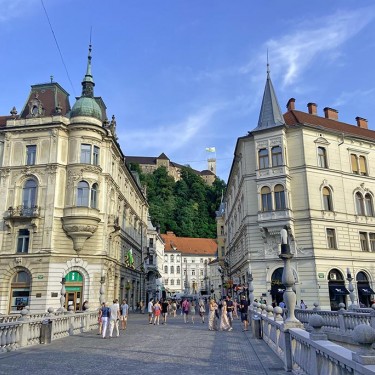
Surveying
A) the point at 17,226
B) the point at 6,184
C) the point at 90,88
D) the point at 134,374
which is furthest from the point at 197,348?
the point at 90,88

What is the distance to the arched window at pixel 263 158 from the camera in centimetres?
3364

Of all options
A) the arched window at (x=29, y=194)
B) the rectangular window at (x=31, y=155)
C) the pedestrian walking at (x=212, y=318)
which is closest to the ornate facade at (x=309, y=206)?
the pedestrian walking at (x=212, y=318)

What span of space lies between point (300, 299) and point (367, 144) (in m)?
16.5

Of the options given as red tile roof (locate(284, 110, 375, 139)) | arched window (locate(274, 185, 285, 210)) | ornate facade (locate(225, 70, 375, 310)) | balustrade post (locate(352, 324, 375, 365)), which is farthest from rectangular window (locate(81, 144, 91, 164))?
balustrade post (locate(352, 324, 375, 365))

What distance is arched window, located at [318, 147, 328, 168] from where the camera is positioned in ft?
112

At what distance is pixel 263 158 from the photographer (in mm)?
33875

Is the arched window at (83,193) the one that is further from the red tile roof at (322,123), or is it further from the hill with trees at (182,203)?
the hill with trees at (182,203)

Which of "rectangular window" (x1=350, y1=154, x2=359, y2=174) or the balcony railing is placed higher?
"rectangular window" (x1=350, y1=154, x2=359, y2=174)

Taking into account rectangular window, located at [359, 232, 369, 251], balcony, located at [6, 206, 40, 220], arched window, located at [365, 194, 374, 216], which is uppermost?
arched window, located at [365, 194, 374, 216]

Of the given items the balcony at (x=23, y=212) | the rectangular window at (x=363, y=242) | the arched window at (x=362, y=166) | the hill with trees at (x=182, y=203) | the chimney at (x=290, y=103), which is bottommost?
the rectangular window at (x=363, y=242)

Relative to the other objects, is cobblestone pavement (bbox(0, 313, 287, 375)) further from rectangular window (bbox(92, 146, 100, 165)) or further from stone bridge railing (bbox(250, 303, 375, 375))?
rectangular window (bbox(92, 146, 100, 165))

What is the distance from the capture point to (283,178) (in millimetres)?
32281

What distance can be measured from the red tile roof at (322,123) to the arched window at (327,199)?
5788 mm

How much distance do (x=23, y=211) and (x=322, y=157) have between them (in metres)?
26.3
